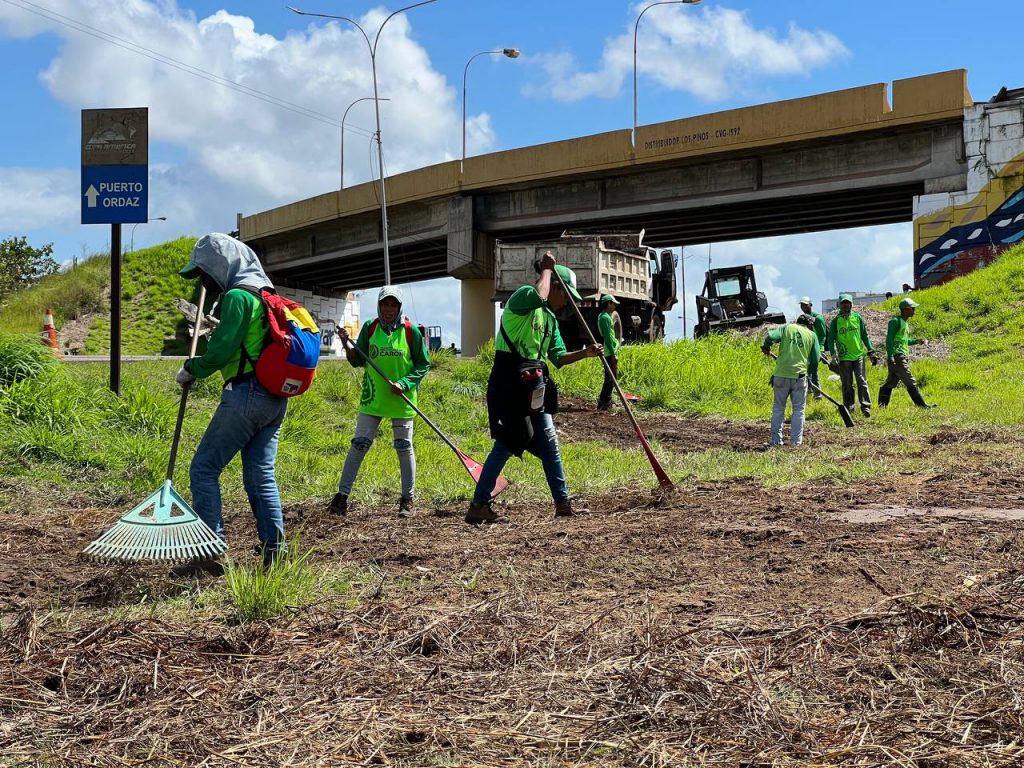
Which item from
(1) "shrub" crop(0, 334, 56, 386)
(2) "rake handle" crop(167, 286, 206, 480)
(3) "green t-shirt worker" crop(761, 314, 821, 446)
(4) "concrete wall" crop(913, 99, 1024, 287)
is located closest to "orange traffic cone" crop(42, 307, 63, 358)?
(1) "shrub" crop(0, 334, 56, 386)

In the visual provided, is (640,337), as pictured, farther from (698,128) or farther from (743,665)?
(743,665)

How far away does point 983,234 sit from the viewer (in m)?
29.1

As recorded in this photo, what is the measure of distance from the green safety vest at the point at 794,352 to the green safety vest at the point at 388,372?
19.3ft

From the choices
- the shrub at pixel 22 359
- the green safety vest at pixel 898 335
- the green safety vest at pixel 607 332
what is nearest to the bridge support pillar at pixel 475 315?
the green safety vest at pixel 607 332

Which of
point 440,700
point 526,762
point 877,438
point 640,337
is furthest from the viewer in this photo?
point 640,337

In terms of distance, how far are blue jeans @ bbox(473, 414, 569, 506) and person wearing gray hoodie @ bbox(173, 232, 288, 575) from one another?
6.57ft

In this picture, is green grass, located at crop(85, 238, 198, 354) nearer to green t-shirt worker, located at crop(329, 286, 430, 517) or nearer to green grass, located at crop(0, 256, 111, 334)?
green grass, located at crop(0, 256, 111, 334)

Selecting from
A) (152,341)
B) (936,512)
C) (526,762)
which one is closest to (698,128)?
(152,341)

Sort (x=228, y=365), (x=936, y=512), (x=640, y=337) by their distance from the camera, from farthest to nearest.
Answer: (x=640, y=337) → (x=936, y=512) → (x=228, y=365)

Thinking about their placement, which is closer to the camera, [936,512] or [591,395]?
[936,512]

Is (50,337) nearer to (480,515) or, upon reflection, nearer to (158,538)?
(480,515)

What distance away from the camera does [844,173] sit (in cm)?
3003

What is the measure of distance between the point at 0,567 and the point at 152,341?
3291 cm

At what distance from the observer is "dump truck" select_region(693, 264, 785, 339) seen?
26750 mm
